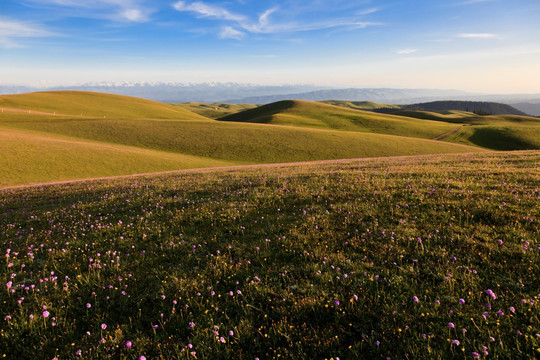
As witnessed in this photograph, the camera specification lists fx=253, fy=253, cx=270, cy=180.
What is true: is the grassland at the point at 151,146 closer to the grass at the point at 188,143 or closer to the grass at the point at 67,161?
the grass at the point at 67,161

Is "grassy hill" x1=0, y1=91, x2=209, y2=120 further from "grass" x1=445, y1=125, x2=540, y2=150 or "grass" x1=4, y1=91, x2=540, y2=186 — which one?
"grass" x1=445, y1=125, x2=540, y2=150

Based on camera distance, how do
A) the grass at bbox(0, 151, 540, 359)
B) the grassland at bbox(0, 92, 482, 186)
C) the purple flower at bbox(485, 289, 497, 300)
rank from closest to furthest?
the grass at bbox(0, 151, 540, 359)
the purple flower at bbox(485, 289, 497, 300)
the grassland at bbox(0, 92, 482, 186)

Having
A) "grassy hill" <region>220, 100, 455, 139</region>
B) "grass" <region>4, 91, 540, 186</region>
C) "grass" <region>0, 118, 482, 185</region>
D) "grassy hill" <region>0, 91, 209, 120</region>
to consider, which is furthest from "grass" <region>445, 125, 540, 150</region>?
→ "grassy hill" <region>0, 91, 209, 120</region>

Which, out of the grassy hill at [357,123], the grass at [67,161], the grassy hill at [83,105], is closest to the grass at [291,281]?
the grass at [67,161]

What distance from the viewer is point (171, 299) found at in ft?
17.4

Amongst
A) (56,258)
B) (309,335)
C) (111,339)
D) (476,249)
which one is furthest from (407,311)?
(56,258)

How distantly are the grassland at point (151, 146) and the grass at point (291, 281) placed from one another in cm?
4091

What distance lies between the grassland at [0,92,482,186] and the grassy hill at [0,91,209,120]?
122 feet

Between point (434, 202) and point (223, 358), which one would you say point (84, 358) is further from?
point (434, 202)

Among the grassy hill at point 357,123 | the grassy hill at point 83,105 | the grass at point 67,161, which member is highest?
the grassy hill at point 83,105

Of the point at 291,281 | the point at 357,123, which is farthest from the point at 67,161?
the point at 357,123

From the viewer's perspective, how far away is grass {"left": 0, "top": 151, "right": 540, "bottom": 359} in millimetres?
4035

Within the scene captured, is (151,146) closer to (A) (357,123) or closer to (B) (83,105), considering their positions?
(A) (357,123)

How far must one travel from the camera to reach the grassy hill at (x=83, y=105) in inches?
4678
